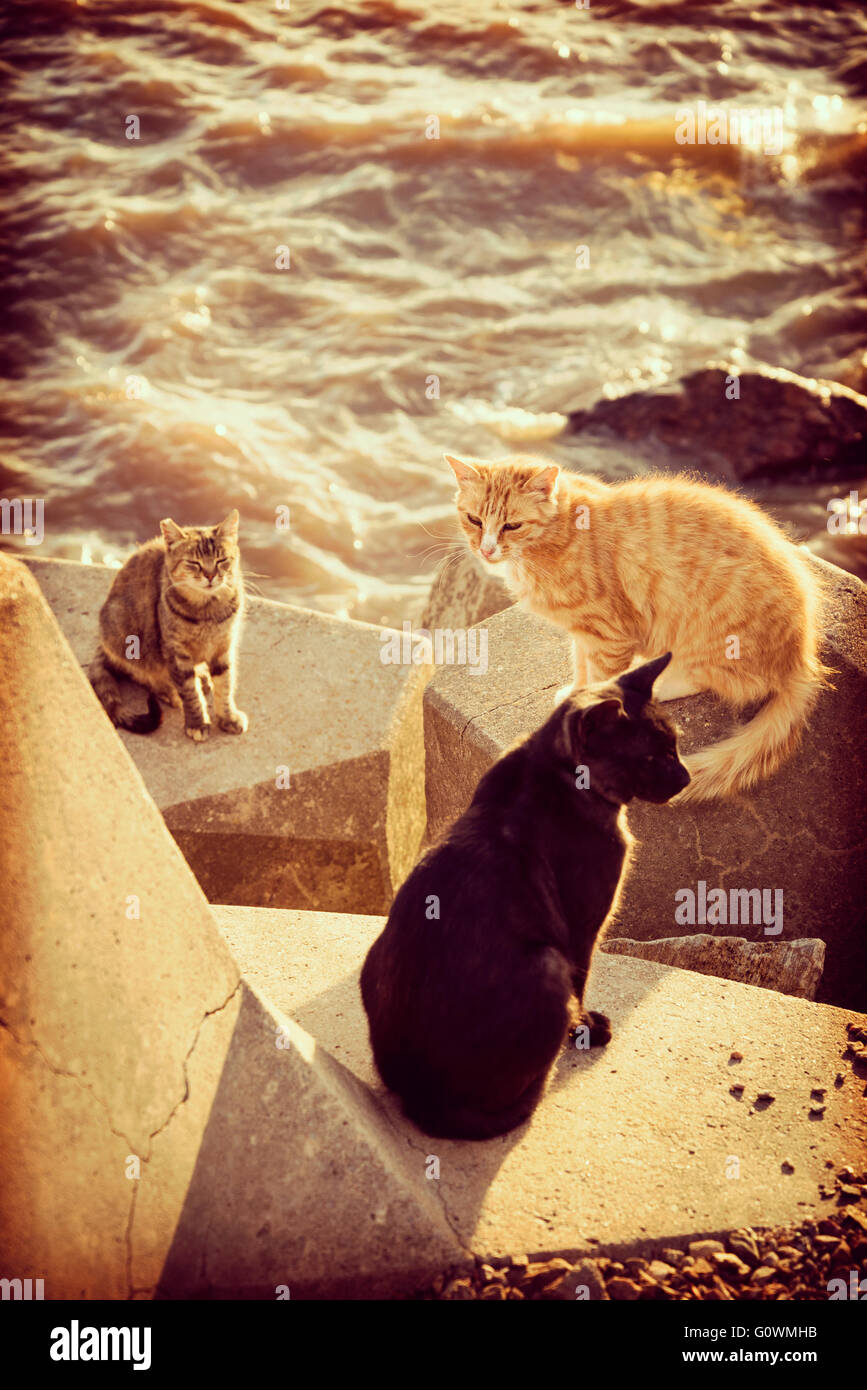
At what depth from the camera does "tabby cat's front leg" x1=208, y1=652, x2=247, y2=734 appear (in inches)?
188

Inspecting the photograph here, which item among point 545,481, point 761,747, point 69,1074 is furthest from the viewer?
point 545,481

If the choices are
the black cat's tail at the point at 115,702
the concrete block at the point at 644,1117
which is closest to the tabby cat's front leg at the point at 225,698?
the black cat's tail at the point at 115,702

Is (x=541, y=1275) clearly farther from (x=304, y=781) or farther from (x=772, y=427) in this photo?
(x=772, y=427)

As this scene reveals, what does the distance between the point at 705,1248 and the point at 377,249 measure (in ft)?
34.6

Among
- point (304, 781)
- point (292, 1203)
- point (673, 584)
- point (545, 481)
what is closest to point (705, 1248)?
point (292, 1203)

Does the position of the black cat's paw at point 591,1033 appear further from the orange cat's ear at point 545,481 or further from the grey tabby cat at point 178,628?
the grey tabby cat at point 178,628

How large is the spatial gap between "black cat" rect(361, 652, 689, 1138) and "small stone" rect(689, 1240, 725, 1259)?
0.52 metres

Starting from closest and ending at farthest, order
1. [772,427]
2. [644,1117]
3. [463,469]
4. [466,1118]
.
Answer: [466,1118], [644,1117], [463,469], [772,427]

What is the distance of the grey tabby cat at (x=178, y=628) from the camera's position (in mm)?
4727

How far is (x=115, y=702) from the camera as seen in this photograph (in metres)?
4.88

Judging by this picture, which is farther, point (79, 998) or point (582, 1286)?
point (582, 1286)

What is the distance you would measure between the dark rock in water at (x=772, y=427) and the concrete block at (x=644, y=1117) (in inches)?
233

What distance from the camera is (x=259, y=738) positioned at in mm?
4750

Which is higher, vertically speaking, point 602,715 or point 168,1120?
point 602,715
